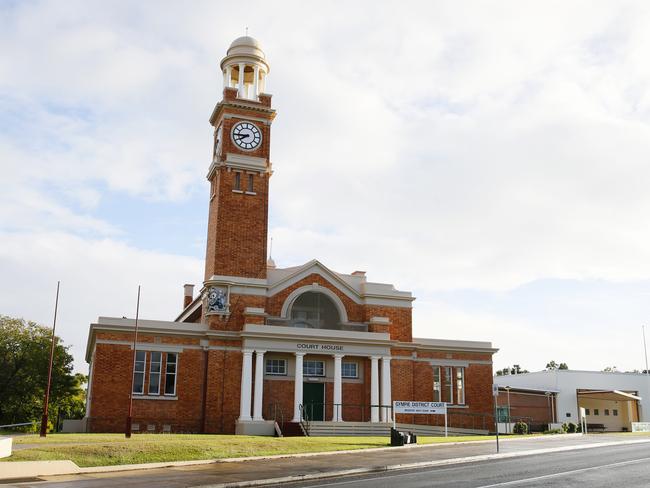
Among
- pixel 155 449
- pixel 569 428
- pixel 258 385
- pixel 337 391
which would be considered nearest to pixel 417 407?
pixel 337 391

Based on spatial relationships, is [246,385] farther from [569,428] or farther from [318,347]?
[569,428]

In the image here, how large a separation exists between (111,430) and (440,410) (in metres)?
15.5

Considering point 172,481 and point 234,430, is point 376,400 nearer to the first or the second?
point 234,430

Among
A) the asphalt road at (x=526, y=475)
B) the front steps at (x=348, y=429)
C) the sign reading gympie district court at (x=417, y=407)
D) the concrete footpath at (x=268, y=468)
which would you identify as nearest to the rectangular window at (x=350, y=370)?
the front steps at (x=348, y=429)

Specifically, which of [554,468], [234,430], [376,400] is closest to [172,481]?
[554,468]

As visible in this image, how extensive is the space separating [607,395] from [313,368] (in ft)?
104

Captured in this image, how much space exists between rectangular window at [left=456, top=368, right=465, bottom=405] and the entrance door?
28.2 ft

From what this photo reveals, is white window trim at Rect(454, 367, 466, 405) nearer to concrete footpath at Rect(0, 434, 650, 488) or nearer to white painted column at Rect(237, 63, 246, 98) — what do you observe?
concrete footpath at Rect(0, 434, 650, 488)

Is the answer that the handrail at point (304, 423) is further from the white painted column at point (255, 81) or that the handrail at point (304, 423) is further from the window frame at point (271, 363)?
the white painted column at point (255, 81)

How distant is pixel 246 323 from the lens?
3653cm

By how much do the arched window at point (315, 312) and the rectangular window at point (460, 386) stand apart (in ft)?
25.9

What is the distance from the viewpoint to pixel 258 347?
35.8m

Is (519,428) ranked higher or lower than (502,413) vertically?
lower

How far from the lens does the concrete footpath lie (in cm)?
1641
